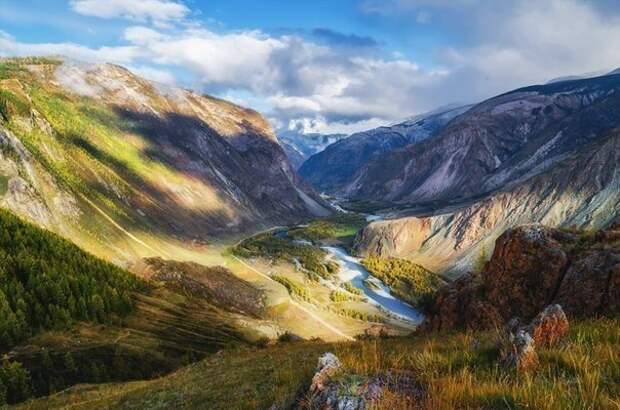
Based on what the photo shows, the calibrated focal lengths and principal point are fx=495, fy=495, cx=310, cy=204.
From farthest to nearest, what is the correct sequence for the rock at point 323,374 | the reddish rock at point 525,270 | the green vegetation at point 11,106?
1. the green vegetation at point 11,106
2. the reddish rock at point 525,270
3. the rock at point 323,374

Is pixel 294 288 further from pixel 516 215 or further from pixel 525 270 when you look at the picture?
pixel 525 270

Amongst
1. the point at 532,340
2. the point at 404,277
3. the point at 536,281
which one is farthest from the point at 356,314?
the point at 532,340

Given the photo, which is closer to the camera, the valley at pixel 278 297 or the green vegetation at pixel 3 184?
the valley at pixel 278 297

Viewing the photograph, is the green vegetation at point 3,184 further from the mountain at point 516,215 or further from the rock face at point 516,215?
the mountain at point 516,215

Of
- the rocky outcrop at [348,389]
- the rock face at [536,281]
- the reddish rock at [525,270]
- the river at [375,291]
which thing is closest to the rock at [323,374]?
the rocky outcrop at [348,389]

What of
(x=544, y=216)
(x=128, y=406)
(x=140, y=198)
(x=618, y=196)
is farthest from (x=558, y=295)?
(x=140, y=198)

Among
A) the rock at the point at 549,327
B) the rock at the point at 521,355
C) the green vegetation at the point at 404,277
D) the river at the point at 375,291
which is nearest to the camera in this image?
the rock at the point at 521,355

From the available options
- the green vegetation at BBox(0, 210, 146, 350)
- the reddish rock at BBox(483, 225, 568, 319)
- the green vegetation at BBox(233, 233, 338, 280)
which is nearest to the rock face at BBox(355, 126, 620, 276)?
the green vegetation at BBox(233, 233, 338, 280)

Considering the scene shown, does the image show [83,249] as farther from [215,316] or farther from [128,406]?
[128,406]
